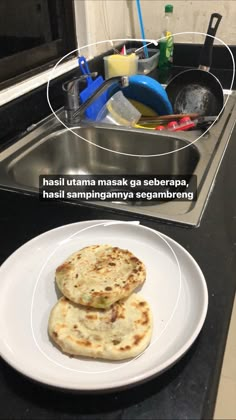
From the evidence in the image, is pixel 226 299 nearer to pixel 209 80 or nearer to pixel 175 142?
pixel 175 142

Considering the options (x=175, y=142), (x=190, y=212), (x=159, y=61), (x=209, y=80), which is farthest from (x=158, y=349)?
(x=159, y=61)

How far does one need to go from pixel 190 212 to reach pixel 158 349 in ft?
1.09

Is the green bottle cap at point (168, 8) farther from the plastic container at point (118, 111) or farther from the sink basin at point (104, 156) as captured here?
Answer: the sink basin at point (104, 156)

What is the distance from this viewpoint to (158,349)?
0.45m

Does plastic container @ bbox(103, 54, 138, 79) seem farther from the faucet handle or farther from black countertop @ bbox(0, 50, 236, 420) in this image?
black countertop @ bbox(0, 50, 236, 420)

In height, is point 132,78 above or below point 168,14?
below

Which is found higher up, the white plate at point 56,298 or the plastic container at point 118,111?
the plastic container at point 118,111

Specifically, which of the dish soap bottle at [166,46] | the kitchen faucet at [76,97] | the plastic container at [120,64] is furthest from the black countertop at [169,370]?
the dish soap bottle at [166,46]

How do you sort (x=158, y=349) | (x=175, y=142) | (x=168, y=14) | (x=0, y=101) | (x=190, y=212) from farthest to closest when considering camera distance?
(x=168, y=14) < (x=175, y=142) < (x=0, y=101) < (x=190, y=212) < (x=158, y=349)

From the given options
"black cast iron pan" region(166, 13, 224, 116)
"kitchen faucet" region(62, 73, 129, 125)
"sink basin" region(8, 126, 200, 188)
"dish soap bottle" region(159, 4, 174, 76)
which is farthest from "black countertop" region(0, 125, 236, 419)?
"dish soap bottle" region(159, 4, 174, 76)

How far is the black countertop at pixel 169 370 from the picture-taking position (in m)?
0.40

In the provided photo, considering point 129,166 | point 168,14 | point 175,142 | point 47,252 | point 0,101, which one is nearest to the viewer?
point 47,252

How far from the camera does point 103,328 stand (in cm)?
46

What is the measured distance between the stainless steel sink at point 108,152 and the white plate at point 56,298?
0.28 metres
